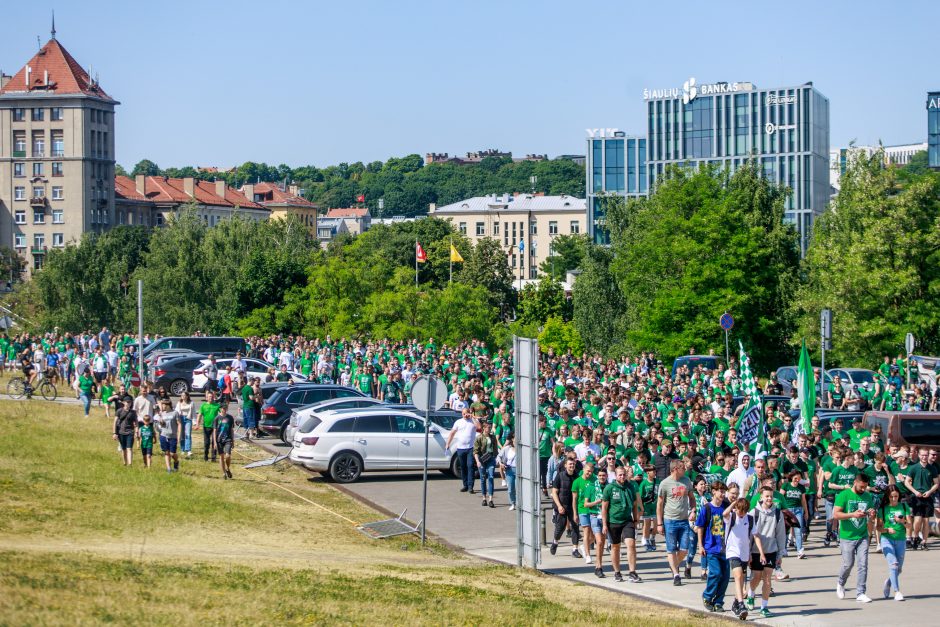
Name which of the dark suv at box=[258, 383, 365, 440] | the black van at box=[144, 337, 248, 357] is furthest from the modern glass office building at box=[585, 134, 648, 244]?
the dark suv at box=[258, 383, 365, 440]

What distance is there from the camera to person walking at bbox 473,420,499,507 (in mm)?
21609

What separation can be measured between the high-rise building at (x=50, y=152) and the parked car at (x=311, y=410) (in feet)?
381

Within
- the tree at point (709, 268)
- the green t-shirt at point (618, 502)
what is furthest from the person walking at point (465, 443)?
the tree at point (709, 268)

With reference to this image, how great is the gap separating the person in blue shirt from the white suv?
34.5 feet

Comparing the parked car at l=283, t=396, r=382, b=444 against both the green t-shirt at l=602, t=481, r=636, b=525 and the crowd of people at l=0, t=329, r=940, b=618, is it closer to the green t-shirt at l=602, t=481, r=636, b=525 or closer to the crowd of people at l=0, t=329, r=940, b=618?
the crowd of people at l=0, t=329, r=940, b=618

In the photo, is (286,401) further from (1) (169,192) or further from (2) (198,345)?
(1) (169,192)

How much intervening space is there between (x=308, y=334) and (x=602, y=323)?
624 inches

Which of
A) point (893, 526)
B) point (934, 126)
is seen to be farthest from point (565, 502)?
point (934, 126)

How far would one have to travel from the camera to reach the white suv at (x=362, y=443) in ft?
77.9

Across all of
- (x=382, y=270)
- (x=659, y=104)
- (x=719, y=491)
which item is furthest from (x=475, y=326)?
(x=659, y=104)

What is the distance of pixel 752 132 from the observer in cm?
11406

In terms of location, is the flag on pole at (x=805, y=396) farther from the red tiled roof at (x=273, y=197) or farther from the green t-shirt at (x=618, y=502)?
the red tiled roof at (x=273, y=197)

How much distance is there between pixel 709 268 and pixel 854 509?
35330 millimetres

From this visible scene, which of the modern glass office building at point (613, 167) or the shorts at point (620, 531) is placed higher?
the modern glass office building at point (613, 167)
